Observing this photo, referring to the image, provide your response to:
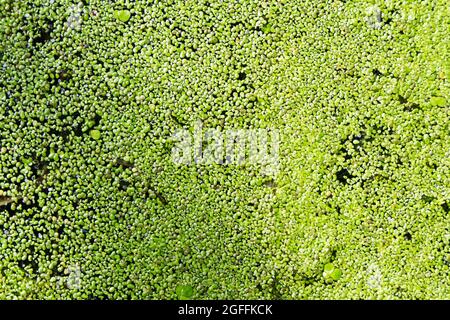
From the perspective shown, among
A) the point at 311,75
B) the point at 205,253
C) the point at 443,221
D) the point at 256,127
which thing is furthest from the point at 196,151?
the point at 443,221

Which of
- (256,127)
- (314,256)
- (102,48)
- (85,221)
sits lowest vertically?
(314,256)

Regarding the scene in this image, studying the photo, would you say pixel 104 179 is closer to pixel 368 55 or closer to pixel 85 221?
pixel 85 221

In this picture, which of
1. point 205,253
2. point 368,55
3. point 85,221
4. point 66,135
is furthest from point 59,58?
point 368,55

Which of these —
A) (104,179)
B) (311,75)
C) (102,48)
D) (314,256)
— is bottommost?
(314,256)

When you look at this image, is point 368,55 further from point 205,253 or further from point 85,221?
point 85,221

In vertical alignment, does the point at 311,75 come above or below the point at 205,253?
above

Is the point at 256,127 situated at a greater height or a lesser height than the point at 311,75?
lesser
